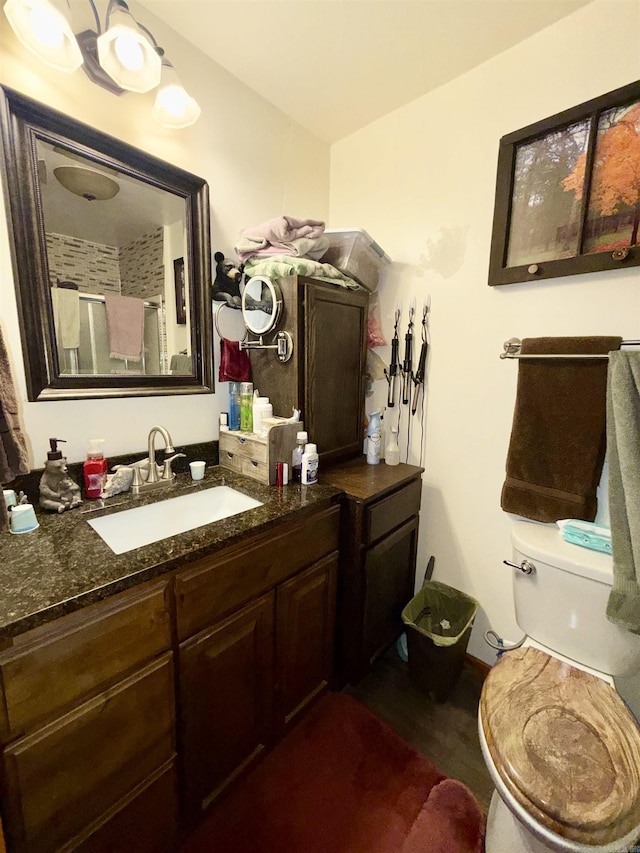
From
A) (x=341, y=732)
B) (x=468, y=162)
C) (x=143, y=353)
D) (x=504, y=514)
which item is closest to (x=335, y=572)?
(x=341, y=732)

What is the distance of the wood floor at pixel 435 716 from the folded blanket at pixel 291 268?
173cm

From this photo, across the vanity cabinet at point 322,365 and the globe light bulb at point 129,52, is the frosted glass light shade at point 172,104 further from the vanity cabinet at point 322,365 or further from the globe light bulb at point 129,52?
the vanity cabinet at point 322,365

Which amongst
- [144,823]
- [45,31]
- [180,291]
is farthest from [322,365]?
[144,823]

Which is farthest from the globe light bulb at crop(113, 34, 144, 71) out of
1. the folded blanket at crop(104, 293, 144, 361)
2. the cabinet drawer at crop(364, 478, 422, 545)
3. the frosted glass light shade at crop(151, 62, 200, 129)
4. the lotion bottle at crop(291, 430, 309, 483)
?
the cabinet drawer at crop(364, 478, 422, 545)

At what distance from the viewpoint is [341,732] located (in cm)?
134

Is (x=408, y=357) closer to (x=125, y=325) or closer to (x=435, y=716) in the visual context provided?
(x=125, y=325)

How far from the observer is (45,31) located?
946mm

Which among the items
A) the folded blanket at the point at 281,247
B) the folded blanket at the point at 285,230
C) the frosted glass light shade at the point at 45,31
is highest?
the frosted glass light shade at the point at 45,31

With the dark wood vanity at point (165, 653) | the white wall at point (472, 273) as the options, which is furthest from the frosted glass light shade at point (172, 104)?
A: the dark wood vanity at point (165, 653)

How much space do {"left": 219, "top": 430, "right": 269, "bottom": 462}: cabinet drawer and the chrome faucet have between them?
22 cm

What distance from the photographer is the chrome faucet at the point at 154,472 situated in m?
1.25

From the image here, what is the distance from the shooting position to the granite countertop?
A: 2.26 ft

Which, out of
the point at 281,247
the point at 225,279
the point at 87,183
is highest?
the point at 87,183

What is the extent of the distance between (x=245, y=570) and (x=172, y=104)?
5.07 ft
